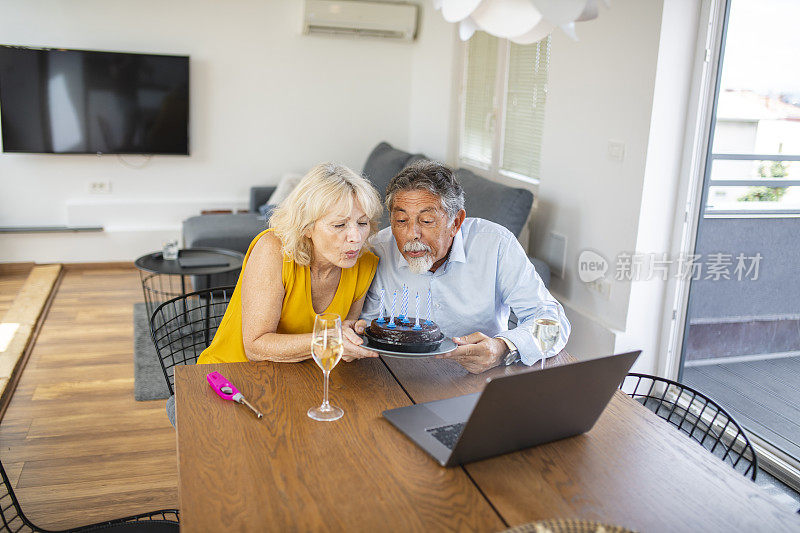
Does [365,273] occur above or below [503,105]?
below

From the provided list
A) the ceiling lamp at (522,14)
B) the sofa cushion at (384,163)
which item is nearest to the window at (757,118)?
the ceiling lamp at (522,14)

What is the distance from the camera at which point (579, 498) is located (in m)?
1.19

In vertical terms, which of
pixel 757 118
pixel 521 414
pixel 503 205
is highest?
pixel 757 118

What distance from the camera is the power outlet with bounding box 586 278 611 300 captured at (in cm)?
323

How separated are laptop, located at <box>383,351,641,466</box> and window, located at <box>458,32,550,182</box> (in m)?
2.84

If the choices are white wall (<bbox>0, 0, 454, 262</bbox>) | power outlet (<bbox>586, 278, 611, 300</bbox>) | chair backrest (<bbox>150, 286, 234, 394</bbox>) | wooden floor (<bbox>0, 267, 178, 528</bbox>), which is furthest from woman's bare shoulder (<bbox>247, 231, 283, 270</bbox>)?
white wall (<bbox>0, 0, 454, 262</bbox>)

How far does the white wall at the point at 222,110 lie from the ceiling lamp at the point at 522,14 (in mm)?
3919

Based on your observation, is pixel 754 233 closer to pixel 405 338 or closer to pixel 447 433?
pixel 405 338

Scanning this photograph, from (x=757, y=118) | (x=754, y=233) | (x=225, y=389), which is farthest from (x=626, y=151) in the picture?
(x=225, y=389)

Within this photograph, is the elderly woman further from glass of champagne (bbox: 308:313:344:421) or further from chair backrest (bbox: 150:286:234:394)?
glass of champagne (bbox: 308:313:344:421)

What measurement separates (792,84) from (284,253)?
2073 millimetres

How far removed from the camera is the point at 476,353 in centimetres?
172

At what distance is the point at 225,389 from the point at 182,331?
2.77 meters

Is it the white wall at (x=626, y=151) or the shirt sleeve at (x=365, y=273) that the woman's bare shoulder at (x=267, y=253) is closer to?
the shirt sleeve at (x=365, y=273)
